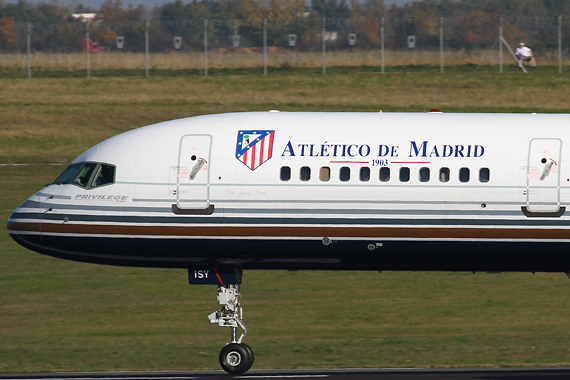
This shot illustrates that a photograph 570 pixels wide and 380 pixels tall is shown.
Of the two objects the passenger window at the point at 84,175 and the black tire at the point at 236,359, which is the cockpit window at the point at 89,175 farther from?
the black tire at the point at 236,359

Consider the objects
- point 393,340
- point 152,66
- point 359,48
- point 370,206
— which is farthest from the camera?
point 359,48

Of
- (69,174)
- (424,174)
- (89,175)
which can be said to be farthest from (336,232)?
(69,174)

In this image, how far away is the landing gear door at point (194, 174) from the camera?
22500 mm

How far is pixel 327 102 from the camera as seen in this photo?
5903 centimetres

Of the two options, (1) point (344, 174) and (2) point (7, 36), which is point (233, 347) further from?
(2) point (7, 36)

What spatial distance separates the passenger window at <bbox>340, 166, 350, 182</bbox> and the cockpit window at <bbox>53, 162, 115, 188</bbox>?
530 cm

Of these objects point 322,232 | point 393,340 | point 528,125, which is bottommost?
point 393,340

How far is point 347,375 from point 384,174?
5.16m

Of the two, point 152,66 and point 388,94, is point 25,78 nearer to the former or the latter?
point 152,66

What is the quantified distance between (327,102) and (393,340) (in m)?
32.4

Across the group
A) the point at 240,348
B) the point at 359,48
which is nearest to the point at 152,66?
the point at 359,48

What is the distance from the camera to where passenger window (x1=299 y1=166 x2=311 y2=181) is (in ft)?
73.0

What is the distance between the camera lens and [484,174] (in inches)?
869

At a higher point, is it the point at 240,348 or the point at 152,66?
the point at 152,66
